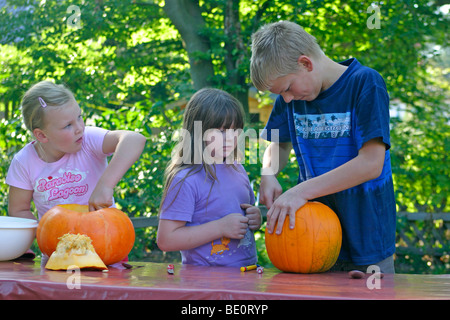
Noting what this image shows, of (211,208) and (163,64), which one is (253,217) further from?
(163,64)

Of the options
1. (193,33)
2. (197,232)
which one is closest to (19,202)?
(197,232)

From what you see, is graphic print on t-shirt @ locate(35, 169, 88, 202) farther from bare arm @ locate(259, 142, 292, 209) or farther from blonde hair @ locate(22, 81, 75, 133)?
bare arm @ locate(259, 142, 292, 209)

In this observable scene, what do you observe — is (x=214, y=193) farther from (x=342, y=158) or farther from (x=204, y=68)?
(x=204, y=68)

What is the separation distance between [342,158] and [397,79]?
14.6 ft

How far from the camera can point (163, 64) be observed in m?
7.05

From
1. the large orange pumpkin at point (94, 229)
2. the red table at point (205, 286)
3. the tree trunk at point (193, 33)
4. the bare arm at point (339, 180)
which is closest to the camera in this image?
the red table at point (205, 286)

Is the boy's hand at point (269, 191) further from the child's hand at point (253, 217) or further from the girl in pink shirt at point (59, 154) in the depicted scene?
the girl in pink shirt at point (59, 154)

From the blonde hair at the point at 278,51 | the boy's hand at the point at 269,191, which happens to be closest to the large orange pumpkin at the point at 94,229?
the boy's hand at the point at 269,191

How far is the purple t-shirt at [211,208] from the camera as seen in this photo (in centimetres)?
217

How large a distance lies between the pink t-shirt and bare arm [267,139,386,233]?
3.35 feet

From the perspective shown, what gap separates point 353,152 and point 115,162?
102cm

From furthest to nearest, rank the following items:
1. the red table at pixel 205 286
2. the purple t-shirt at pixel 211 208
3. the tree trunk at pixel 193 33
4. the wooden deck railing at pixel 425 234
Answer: the wooden deck railing at pixel 425 234 < the tree trunk at pixel 193 33 < the purple t-shirt at pixel 211 208 < the red table at pixel 205 286

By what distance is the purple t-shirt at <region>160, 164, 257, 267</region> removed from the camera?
2168 millimetres

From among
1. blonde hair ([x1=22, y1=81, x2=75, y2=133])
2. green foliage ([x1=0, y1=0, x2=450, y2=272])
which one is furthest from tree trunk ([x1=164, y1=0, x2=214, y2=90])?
blonde hair ([x1=22, y1=81, x2=75, y2=133])
